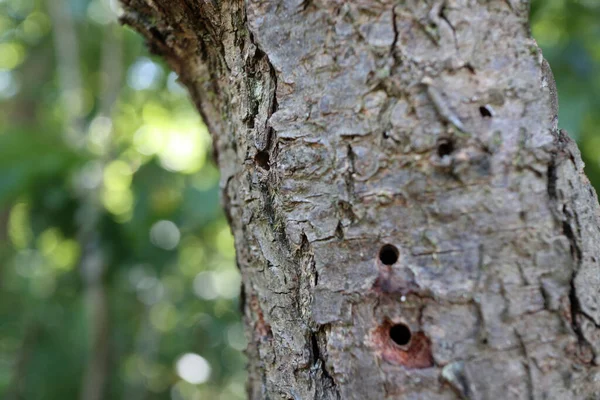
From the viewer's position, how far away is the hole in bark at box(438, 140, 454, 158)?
0.51m

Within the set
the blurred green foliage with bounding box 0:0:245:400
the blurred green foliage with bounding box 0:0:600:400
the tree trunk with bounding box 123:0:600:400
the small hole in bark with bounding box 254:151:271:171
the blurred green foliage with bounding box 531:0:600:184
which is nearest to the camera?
the tree trunk with bounding box 123:0:600:400

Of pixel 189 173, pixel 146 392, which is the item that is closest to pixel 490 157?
pixel 189 173

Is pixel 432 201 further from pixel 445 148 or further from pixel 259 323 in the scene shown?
pixel 259 323

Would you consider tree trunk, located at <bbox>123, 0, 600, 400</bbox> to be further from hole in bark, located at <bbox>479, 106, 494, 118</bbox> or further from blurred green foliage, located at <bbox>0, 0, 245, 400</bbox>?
blurred green foliage, located at <bbox>0, 0, 245, 400</bbox>

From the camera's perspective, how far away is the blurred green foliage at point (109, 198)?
6.51 ft

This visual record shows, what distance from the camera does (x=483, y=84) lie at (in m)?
0.51

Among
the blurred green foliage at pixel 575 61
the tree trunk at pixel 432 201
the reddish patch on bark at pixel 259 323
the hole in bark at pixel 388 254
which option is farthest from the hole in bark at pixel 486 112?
the blurred green foliage at pixel 575 61

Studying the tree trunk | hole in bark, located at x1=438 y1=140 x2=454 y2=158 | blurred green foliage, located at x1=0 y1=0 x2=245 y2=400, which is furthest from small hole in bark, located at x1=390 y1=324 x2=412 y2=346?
blurred green foliage, located at x1=0 y1=0 x2=245 y2=400

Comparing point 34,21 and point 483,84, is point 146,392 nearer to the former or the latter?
point 34,21

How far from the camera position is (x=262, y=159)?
2.06 ft

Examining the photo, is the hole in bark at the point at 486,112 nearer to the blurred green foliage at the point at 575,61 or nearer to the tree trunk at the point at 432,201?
the tree trunk at the point at 432,201

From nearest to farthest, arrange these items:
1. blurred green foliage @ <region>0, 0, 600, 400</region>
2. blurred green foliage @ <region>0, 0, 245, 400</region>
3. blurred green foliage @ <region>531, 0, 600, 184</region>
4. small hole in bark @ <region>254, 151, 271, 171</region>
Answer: small hole in bark @ <region>254, 151, 271, 171</region>, blurred green foliage @ <region>531, 0, 600, 184</region>, blurred green foliage @ <region>0, 0, 600, 400</region>, blurred green foliage @ <region>0, 0, 245, 400</region>

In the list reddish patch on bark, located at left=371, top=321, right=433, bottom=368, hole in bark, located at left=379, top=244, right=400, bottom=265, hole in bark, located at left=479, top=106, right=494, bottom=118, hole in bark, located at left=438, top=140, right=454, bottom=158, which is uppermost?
hole in bark, located at left=479, top=106, right=494, bottom=118

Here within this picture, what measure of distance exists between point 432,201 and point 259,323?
349mm
